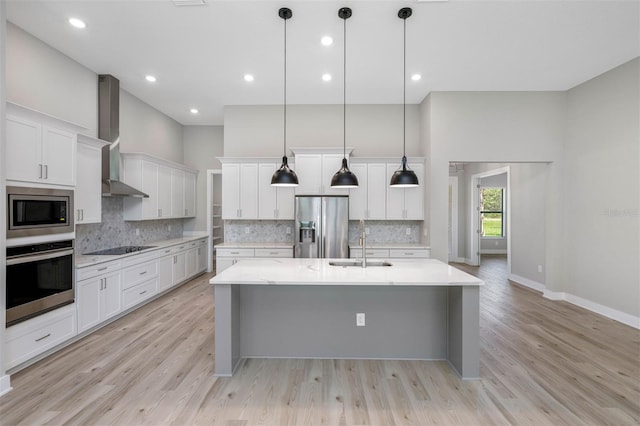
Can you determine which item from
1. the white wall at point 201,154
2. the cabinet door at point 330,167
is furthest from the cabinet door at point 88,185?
the cabinet door at point 330,167

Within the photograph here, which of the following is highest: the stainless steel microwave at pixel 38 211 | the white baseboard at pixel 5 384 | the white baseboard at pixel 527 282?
the stainless steel microwave at pixel 38 211

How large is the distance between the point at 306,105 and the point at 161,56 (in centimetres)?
245

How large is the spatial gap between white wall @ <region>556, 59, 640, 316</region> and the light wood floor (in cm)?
88

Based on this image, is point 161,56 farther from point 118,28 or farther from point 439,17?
point 439,17

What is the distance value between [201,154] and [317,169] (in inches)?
127

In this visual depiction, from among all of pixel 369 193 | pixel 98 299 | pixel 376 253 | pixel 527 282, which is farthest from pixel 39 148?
pixel 527 282

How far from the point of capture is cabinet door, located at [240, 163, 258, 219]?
17.4 ft

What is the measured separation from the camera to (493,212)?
10219 mm

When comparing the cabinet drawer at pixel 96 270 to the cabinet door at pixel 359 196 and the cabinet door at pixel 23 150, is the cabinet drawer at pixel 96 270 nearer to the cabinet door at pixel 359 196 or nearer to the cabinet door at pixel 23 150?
the cabinet door at pixel 23 150

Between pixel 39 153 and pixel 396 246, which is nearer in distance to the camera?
pixel 39 153

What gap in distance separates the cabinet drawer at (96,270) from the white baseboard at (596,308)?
646cm

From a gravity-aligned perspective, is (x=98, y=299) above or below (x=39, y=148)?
below

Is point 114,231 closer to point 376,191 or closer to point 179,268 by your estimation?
point 179,268

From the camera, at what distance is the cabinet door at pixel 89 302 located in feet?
10.9
